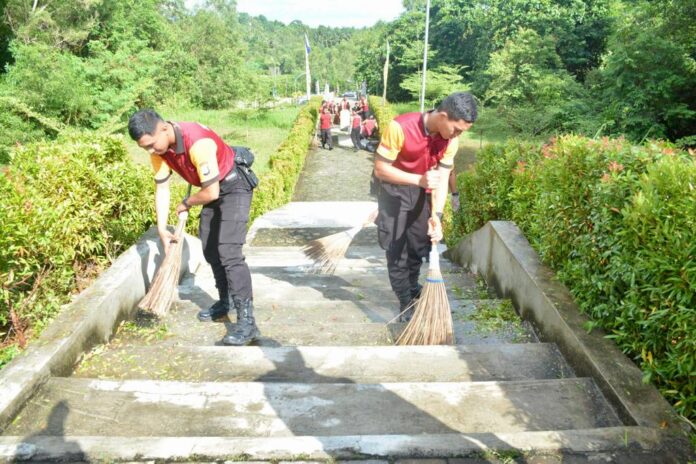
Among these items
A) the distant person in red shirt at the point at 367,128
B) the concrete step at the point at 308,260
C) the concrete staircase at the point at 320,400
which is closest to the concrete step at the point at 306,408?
the concrete staircase at the point at 320,400

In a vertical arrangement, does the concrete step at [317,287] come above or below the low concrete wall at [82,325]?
below

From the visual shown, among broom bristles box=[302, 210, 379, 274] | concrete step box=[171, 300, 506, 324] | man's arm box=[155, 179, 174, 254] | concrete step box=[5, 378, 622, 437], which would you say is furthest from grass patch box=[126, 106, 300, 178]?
concrete step box=[5, 378, 622, 437]

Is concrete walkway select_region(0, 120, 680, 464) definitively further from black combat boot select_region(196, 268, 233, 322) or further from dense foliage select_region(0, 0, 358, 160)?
dense foliage select_region(0, 0, 358, 160)

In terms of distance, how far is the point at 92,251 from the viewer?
13.6ft

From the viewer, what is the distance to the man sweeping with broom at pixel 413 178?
10.6 feet

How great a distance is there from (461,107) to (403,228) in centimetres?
102

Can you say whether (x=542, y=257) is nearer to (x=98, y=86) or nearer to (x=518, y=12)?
(x=98, y=86)

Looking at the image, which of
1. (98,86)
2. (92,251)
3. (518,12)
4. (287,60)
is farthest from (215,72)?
(287,60)

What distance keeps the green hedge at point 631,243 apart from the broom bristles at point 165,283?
2.63 m

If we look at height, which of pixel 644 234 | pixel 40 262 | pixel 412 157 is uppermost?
pixel 412 157

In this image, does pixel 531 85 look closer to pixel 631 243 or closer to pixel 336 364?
pixel 631 243

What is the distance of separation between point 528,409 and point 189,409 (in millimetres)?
1497

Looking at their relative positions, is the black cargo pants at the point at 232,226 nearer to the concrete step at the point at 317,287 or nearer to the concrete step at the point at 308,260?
the concrete step at the point at 317,287

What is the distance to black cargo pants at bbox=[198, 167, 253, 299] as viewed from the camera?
139 inches
